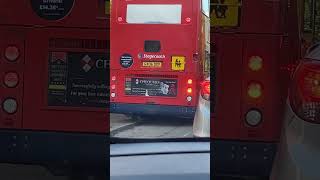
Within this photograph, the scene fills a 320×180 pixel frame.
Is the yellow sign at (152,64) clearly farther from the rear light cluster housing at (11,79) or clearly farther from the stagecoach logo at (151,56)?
the rear light cluster housing at (11,79)

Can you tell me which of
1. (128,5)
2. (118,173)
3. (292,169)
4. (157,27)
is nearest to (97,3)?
(128,5)

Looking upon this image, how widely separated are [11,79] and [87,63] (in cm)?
49

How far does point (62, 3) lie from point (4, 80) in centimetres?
61

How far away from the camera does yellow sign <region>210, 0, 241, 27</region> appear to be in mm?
3451

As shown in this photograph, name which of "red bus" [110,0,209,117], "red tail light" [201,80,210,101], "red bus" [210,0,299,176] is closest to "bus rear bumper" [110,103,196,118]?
"red bus" [110,0,209,117]

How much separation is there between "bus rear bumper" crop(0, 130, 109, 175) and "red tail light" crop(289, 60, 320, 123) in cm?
153

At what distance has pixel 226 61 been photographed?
3.50m

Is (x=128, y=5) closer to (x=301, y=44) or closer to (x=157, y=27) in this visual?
(x=157, y=27)

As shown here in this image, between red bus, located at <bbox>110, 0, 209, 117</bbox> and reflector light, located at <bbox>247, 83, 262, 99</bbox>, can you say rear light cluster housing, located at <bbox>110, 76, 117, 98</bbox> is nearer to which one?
red bus, located at <bbox>110, 0, 209, 117</bbox>

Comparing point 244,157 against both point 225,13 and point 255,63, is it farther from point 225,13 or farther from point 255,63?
point 225,13

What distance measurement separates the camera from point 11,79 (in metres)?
3.76

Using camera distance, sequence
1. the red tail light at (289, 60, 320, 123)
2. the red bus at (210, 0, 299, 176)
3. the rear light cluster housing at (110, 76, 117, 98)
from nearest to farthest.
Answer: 1. the red tail light at (289, 60, 320, 123)
2. the red bus at (210, 0, 299, 176)
3. the rear light cluster housing at (110, 76, 117, 98)

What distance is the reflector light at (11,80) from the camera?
375 cm

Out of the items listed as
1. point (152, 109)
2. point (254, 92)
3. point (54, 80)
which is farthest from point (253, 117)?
point (54, 80)
